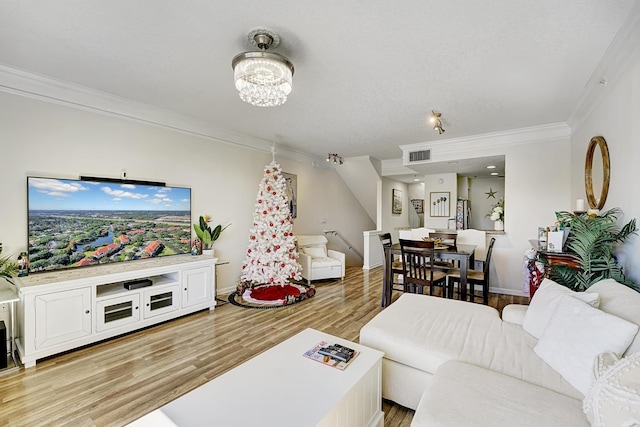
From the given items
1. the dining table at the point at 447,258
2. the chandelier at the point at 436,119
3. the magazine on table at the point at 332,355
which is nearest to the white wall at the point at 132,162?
the dining table at the point at 447,258

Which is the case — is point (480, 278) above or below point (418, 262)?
below

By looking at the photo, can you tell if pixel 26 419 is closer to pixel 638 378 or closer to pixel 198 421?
pixel 198 421

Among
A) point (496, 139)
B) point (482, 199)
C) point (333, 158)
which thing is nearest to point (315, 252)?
point (333, 158)

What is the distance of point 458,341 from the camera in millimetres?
1811

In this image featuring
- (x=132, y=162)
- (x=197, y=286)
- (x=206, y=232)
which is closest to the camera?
(x=132, y=162)

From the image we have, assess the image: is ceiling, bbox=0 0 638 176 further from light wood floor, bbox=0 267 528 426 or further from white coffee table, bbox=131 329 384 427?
light wood floor, bbox=0 267 528 426

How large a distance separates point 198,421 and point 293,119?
3446mm

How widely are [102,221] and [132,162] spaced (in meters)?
0.78

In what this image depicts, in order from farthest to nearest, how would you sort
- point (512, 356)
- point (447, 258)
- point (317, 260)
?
1. point (317, 260)
2. point (447, 258)
3. point (512, 356)

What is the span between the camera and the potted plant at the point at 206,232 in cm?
391

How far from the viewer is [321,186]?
636cm

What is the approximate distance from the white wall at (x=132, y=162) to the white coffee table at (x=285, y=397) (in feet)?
8.72

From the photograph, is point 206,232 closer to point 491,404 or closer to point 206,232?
point 206,232

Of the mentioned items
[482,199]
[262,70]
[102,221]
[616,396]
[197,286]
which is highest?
[262,70]
